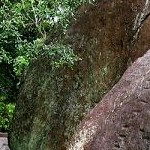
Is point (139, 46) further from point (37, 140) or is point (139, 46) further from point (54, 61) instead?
point (37, 140)

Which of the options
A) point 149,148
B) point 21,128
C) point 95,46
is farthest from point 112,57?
point 149,148

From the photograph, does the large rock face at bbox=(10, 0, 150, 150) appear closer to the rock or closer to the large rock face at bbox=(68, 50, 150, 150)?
the large rock face at bbox=(68, 50, 150, 150)

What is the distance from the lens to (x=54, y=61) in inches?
270

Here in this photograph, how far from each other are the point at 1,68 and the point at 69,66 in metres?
6.19

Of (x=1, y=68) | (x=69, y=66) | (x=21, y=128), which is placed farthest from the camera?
(x=1, y=68)

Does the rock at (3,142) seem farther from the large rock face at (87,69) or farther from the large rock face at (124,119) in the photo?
the large rock face at (124,119)

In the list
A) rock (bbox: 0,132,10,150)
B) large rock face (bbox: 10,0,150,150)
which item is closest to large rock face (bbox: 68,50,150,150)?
large rock face (bbox: 10,0,150,150)

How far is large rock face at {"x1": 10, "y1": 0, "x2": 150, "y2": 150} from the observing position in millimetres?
6562

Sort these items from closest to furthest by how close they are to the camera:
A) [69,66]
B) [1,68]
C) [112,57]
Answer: [112,57] → [69,66] → [1,68]

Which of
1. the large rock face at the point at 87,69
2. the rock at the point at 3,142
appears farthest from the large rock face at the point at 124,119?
the rock at the point at 3,142

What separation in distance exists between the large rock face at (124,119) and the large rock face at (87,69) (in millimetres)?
1439

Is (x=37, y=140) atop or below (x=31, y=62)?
below

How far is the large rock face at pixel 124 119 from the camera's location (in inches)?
149

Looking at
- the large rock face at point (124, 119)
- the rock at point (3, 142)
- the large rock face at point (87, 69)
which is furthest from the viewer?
the rock at point (3, 142)
